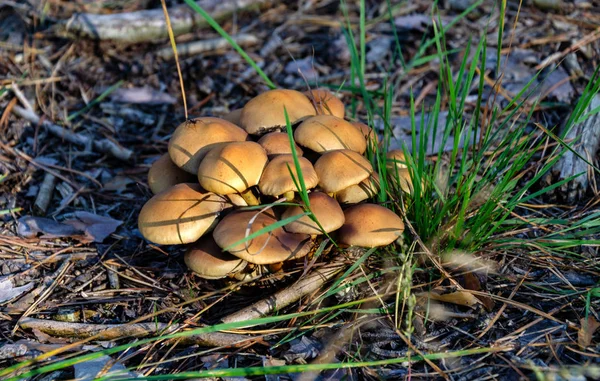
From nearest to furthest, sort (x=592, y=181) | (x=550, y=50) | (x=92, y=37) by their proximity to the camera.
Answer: (x=592, y=181), (x=550, y=50), (x=92, y=37)

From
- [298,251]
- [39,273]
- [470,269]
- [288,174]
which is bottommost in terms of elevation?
[39,273]

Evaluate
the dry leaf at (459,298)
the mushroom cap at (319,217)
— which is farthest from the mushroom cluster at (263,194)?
the dry leaf at (459,298)

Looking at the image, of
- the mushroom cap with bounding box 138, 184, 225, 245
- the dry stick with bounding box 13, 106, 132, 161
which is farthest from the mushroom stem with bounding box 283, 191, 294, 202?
the dry stick with bounding box 13, 106, 132, 161

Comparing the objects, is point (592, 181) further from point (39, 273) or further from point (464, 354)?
point (39, 273)

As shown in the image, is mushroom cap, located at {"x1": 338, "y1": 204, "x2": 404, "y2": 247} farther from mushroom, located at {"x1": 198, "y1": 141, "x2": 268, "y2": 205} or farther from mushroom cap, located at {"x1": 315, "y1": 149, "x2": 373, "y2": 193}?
mushroom, located at {"x1": 198, "y1": 141, "x2": 268, "y2": 205}

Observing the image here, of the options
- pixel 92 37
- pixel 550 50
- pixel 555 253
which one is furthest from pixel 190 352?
pixel 550 50

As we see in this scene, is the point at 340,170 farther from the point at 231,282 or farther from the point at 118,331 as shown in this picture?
the point at 118,331

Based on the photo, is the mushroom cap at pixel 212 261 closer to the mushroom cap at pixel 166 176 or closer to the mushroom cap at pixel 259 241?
the mushroom cap at pixel 259 241
